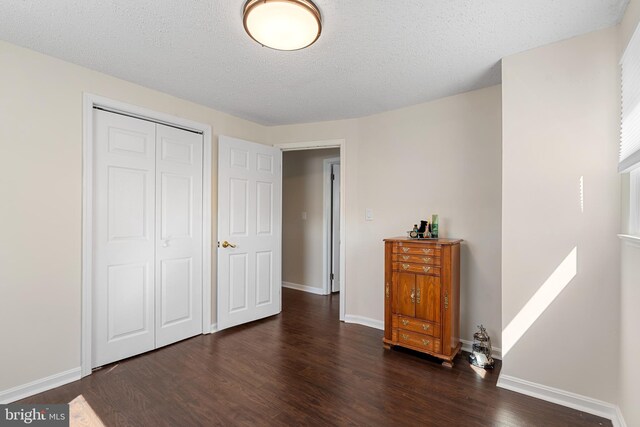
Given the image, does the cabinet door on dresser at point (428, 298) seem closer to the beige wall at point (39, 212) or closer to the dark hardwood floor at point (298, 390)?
the dark hardwood floor at point (298, 390)

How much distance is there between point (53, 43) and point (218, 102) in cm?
127

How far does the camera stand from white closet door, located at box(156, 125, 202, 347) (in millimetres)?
2822

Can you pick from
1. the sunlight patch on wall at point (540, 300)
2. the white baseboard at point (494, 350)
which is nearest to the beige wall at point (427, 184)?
the white baseboard at point (494, 350)

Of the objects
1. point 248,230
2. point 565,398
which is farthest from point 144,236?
point 565,398

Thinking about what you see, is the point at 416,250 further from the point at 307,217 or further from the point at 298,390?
the point at 307,217

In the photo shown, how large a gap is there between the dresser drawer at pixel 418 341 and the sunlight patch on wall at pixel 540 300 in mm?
517

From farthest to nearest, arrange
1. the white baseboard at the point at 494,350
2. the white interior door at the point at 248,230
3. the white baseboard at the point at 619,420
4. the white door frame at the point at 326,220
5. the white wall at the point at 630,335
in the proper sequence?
1. the white door frame at the point at 326,220
2. the white interior door at the point at 248,230
3. the white baseboard at the point at 494,350
4. the white baseboard at the point at 619,420
5. the white wall at the point at 630,335

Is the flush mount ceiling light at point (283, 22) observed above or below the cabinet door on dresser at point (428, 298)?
above

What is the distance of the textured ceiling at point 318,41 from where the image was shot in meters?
1.65

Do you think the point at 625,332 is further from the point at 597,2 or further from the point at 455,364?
the point at 597,2

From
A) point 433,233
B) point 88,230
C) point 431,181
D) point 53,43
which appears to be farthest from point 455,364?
point 53,43

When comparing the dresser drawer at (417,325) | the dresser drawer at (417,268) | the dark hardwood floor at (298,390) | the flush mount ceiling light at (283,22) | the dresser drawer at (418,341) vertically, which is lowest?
the dark hardwood floor at (298,390)

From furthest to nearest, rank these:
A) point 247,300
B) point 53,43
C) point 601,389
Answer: point 247,300
point 53,43
point 601,389

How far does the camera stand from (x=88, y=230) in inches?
92.0
